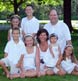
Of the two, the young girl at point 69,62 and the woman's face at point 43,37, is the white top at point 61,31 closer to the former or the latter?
the young girl at point 69,62

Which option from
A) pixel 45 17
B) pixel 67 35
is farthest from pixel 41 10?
pixel 67 35

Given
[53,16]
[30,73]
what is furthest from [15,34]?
[53,16]

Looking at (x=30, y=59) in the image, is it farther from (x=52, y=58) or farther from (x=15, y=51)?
(x=52, y=58)

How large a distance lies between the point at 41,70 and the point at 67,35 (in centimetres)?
112

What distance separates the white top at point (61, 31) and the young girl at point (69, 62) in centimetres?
30

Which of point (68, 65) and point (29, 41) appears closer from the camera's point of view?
point (29, 41)

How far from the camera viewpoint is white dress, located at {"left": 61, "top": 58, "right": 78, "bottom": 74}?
8382mm

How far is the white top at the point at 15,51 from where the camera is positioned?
8000 mm

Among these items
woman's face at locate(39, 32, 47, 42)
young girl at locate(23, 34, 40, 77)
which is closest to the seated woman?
woman's face at locate(39, 32, 47, 42)

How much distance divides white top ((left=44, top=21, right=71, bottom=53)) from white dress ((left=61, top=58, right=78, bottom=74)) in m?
0.39

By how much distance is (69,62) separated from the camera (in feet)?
27.7

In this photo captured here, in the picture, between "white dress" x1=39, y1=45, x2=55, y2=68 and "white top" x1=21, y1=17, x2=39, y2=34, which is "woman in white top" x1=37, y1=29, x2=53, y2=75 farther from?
"white top" x1=21, y1=17, x2=39, y2=34

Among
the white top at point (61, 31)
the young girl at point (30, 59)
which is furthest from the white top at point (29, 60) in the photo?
the white top at point (61, 31)

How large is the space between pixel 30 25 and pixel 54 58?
3.50 feet
